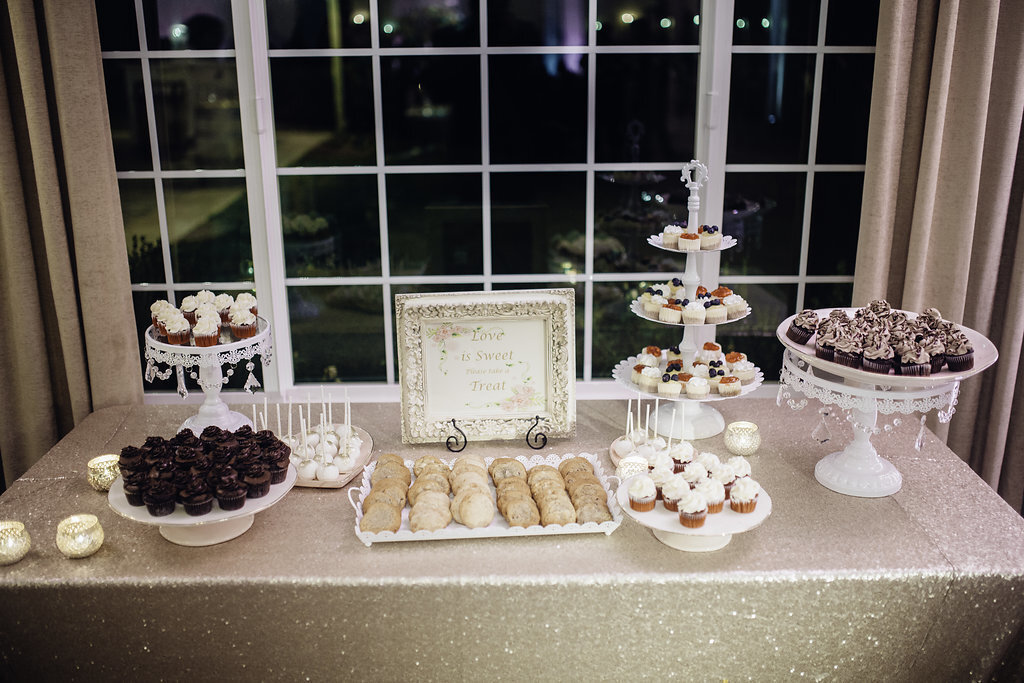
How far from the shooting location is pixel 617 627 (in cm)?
173

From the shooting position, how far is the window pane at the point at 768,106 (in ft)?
8.39

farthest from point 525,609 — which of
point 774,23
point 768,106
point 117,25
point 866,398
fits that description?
point 117,25

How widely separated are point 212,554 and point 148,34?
160 cm

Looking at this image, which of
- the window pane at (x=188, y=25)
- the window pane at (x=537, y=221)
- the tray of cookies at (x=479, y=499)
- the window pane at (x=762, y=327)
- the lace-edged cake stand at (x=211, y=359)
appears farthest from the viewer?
the window pane at (x=762, y=327)

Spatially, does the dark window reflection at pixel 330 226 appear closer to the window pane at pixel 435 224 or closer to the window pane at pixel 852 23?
the window pane at pixel 435 224

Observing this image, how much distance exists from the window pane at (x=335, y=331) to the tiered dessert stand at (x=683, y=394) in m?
1.04

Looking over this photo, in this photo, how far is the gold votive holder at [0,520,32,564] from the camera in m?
1.73

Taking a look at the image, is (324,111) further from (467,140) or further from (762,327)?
(762,327)

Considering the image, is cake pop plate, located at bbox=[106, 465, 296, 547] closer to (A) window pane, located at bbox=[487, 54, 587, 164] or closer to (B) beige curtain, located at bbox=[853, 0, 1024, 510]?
(A) window pane, located at bbox=[487, 54, 587, 164]

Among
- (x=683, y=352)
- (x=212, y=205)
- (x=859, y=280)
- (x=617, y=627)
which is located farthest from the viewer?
(x=212, y=205)

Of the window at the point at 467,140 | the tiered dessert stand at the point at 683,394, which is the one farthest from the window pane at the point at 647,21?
the tiered dessert stand at the point at 683,394

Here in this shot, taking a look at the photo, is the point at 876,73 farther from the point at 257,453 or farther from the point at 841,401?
A: the point at 257,453

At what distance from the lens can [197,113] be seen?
2525mm

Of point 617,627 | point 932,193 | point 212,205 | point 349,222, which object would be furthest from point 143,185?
point 932,193
